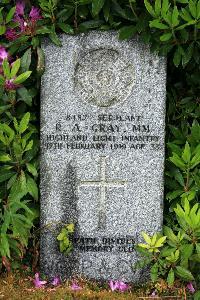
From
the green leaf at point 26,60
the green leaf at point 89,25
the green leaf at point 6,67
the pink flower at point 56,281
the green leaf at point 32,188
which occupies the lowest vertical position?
the pink flower at point 56,281

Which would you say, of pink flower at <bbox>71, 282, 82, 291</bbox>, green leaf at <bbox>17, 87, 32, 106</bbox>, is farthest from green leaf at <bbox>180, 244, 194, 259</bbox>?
green leaf at <bbox>17, 87, 32, 106</bbox>

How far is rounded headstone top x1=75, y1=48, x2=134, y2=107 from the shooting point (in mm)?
3959

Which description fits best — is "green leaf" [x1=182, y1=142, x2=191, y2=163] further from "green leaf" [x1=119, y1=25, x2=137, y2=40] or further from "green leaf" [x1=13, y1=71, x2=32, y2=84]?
"green leaf" [x1=13, y1=71, x2=32, y2=84]

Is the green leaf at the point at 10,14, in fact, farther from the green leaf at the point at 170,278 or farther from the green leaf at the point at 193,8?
the green leaf at the point at 170,278

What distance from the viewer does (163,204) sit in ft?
13.7

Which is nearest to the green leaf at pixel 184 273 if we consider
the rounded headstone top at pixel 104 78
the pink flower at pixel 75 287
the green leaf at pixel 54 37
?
the pink flower at pixel 75 287

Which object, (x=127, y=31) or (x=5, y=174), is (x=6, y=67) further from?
(x=127, y=31)

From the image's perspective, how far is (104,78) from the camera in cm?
398

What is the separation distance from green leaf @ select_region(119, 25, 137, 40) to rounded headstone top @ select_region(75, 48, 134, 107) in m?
0.15

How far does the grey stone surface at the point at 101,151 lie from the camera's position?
393 cm

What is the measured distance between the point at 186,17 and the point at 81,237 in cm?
177

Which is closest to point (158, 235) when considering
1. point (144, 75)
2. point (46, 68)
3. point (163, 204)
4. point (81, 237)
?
point (163, 204)

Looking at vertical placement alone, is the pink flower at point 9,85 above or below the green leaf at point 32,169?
above

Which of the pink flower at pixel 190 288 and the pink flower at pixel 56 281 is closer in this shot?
the pink flower at pixel 190 288
